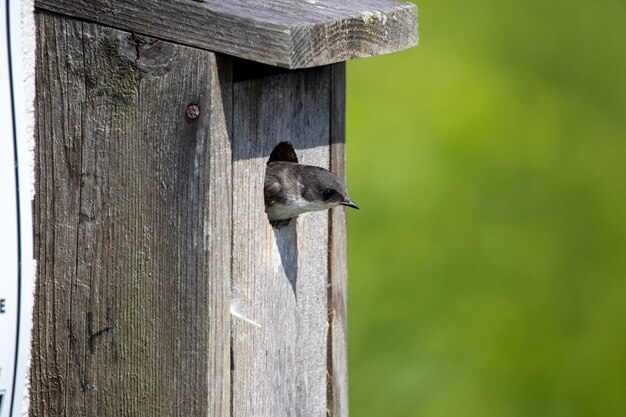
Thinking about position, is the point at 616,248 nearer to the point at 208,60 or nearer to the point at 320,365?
the point at 320,365

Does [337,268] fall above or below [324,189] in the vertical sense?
below

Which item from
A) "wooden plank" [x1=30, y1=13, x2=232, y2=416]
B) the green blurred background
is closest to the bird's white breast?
"wooden plank" [x1=30, y1=13, x2=232, y2=416]

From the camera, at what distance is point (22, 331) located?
96.4 inches

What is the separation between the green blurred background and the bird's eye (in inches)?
97.0

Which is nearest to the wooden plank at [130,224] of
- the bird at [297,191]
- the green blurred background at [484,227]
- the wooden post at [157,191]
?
the wooden post at [157,191]

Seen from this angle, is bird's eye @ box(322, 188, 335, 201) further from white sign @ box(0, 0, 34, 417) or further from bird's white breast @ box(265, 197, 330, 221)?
white sign @ box(0, 0, 34, 417)

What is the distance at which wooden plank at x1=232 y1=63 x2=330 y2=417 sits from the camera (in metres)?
2.88

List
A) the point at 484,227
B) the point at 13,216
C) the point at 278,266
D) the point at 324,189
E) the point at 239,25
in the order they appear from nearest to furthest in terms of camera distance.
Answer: the point at 13,216 → the point at 239,25 → the point at 278,266 → the point at 324,189 → the point at 484,227

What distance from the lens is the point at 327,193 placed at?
3352 millimetres

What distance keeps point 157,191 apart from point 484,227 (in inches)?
154

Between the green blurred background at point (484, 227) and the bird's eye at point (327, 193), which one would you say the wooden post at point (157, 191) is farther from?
the green blurred background at point (484, 227)

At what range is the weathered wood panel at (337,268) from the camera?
3436 millimetres

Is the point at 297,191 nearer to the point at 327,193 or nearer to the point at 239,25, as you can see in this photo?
the point at 327,193

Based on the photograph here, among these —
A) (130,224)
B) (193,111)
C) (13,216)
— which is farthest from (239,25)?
(13,216)
